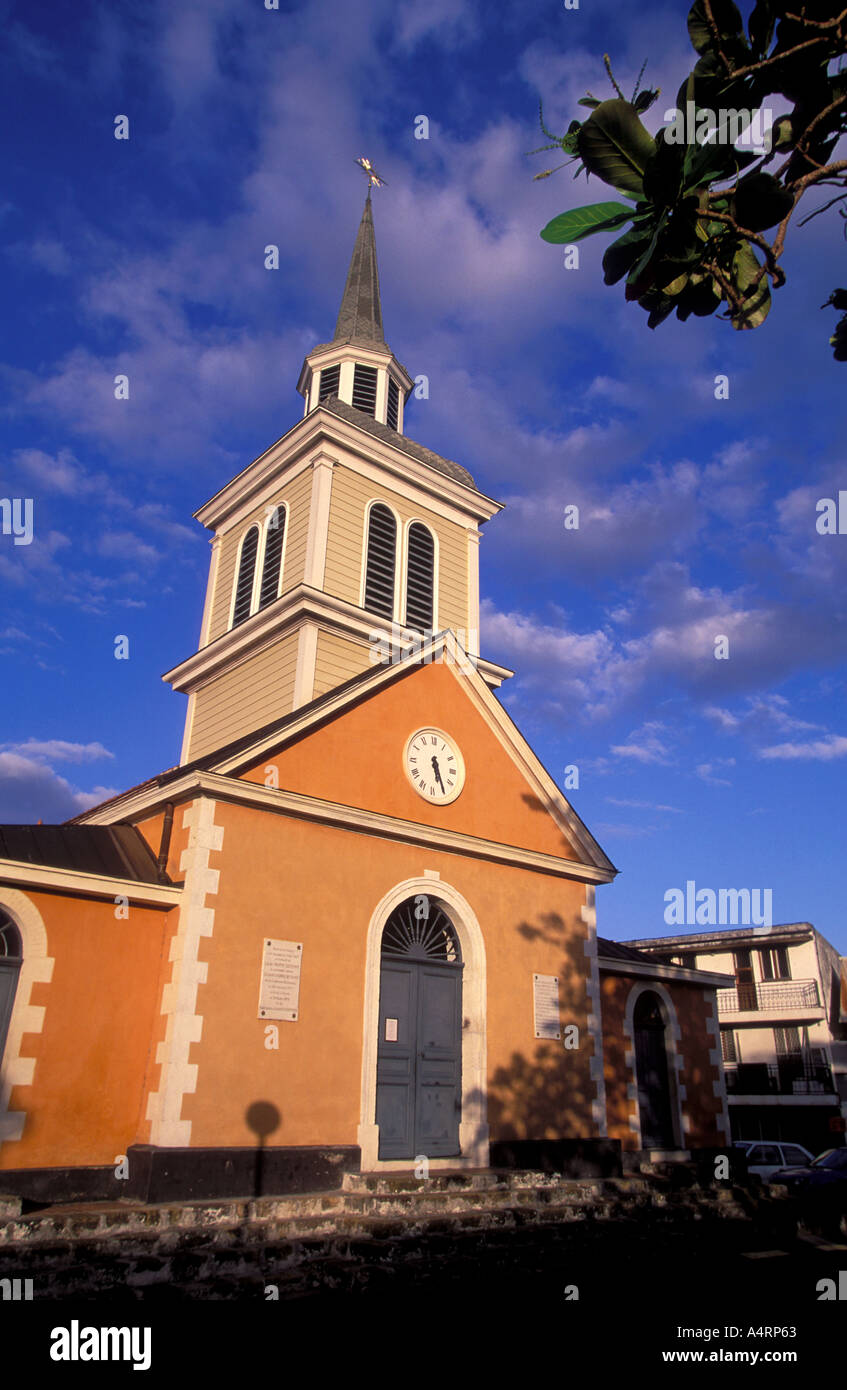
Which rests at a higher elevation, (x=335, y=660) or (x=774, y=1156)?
(x=335, y=660)

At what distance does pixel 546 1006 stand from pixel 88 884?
289 inches

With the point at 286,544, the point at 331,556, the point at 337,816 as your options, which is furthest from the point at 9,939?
the point at 286,544

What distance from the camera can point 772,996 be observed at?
33.0 meters

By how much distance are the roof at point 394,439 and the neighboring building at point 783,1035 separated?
62.9 ft

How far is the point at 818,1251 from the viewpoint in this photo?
32.3ft

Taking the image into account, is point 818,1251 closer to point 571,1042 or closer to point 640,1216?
point 640,1216

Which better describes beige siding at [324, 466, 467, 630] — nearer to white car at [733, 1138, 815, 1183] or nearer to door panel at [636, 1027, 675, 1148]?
door panel at [636, 1027, 675, 1148]

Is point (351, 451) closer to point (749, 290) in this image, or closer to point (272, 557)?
point (272, 557)

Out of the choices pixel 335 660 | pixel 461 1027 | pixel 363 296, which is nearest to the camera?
pixel 461 1027

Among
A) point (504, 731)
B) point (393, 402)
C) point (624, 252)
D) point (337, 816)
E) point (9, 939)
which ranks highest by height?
point (393, 402)

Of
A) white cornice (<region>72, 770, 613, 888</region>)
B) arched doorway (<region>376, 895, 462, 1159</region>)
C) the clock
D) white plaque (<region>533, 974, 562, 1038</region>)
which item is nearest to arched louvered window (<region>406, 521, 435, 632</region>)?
the clock

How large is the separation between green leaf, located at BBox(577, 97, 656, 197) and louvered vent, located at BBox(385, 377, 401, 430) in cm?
1798

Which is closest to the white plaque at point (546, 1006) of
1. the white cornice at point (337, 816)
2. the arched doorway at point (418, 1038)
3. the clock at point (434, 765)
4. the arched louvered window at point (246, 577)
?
the arched doorway at point (418, 1038)

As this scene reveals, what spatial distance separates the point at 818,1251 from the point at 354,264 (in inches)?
915
